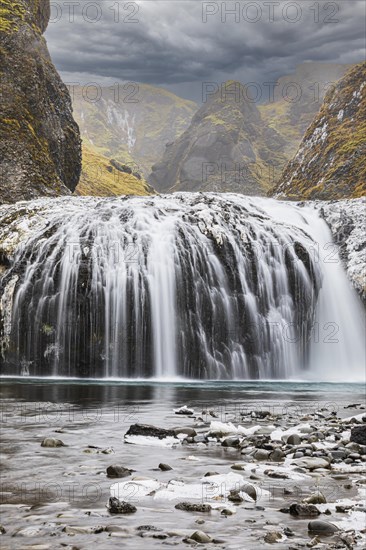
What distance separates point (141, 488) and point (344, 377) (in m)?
24.0

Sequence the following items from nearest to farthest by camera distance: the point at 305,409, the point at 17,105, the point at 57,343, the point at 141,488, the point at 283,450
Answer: the point at 141,488, the point at 283,450, the point at 305,409, the point at 57,343, the point at 17,105

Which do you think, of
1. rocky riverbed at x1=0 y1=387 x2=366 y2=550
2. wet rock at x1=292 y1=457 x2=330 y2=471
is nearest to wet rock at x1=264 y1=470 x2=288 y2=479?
rocky riverbed at x1=0 y1=387 x2=366 y2=550

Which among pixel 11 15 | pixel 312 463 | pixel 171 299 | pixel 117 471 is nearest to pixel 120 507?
pixel 117 471

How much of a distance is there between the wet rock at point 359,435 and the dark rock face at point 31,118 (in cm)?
3611

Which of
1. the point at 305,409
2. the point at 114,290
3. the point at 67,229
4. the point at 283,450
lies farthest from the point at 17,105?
the point at 283,450

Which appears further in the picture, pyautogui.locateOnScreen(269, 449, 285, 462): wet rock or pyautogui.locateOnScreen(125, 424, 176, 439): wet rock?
pyautogui.locateOnScreen(125, 424, 176, 439): wet rock

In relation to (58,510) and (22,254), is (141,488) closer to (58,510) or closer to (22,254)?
(58,510)

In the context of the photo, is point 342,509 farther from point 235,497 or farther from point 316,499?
point 235,497

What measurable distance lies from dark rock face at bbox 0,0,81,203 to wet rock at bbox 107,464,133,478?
36.7m

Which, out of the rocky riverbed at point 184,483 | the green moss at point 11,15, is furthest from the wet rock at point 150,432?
Result: the green moss at point 11,15

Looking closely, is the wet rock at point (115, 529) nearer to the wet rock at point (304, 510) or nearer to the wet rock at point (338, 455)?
the wet rock at point (304, 510)

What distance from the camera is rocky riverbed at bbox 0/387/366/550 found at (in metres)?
5.49

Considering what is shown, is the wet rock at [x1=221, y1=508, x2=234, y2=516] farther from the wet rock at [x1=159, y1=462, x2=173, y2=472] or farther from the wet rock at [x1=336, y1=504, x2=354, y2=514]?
the wet rock at [x1=159, y1=462, x2=173, y2=472]

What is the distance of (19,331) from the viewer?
28.4 meters
